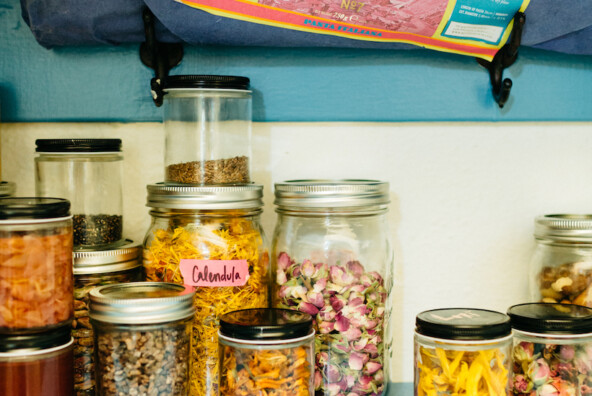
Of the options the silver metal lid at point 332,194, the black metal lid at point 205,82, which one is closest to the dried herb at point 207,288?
the silver metal lid at point 332,194

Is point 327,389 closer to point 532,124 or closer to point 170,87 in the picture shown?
point 170,87

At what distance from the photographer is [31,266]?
83cm

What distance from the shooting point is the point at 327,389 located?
0.97 meters

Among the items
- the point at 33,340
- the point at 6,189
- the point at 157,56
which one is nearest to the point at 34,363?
the point at 33,340

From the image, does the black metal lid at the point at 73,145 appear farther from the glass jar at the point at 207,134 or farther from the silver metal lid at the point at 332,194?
the silver metal lid at the point at 332,194

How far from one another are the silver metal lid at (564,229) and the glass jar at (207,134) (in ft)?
1.77

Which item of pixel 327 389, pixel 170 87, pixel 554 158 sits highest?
pixel 170 87

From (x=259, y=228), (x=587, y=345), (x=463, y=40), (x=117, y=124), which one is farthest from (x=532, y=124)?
(x=117, y=124)

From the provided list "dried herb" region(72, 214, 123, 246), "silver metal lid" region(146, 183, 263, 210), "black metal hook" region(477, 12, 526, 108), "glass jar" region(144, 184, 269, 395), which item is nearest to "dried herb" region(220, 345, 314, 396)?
"glass jar" region(144, 184, 269, 395)

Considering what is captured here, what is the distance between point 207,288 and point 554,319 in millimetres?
518

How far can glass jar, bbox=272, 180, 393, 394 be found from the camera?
0.97 metres

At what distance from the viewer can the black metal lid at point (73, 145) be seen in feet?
3.29

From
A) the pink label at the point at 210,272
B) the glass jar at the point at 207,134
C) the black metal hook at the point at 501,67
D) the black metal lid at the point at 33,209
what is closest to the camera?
the black metal lid at the point at 33,209

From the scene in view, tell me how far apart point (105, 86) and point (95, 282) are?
41 centimetres
